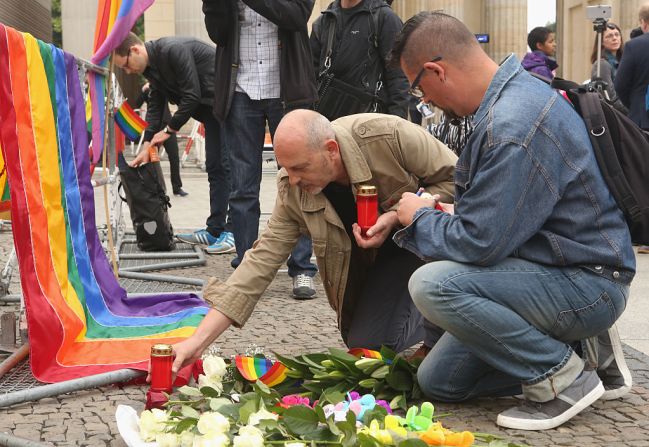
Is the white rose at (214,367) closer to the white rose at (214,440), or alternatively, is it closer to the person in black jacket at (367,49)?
the white rose at (214,440)

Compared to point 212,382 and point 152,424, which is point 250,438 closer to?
point 152,424

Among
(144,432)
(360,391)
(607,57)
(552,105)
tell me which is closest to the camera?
(144,432)

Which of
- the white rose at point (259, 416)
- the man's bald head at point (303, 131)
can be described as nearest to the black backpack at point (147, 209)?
the man's bald head at point (303, 131)

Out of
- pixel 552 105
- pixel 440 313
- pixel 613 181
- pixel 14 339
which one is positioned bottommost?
pixel 14 339

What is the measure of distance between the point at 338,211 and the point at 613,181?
3.80ft

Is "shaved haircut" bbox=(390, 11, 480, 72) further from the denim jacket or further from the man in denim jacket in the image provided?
the denim jacket

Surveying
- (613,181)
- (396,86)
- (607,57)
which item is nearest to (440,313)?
(613,181)

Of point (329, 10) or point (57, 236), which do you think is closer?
point (57, 236)

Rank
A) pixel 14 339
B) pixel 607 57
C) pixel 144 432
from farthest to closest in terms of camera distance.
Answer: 1. pixel 607 57
2. pixel 14 339
3. pixel 144 432

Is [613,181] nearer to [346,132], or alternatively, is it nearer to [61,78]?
[346,132]

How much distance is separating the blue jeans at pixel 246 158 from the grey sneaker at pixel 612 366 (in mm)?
2661

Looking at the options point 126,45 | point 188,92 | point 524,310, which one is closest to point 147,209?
point 188,92

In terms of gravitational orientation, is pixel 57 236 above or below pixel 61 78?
below

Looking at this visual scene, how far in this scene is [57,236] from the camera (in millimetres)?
A: 4582
